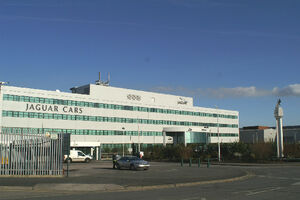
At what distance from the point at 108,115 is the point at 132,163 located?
4763cm

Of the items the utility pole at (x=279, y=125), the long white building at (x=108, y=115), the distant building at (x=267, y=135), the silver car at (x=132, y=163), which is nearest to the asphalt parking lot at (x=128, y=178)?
the silver car at (x=132, y=163)

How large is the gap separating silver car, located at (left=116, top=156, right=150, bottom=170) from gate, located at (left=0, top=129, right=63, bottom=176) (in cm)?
1012

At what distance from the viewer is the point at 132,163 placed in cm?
3203

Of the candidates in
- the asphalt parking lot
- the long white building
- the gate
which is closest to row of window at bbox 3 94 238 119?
the long white building

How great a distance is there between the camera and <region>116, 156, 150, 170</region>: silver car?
1240 inches

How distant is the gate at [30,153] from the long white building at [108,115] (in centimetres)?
3604

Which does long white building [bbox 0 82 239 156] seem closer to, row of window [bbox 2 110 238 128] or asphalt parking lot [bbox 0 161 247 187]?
row of window [bbox 2 110 238 128]

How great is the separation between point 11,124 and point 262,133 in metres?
92.0

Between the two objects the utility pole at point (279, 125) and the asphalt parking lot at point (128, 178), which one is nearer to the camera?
the asphalt parking lot at point (128, 178)

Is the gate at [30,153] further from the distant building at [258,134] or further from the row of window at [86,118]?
the distant building at [258,134]

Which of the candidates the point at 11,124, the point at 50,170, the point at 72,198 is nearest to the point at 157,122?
the point at 11,124

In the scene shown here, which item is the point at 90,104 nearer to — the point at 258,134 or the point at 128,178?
the point at 128,178

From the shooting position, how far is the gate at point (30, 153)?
2162 cm

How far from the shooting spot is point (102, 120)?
77688 millimetres
